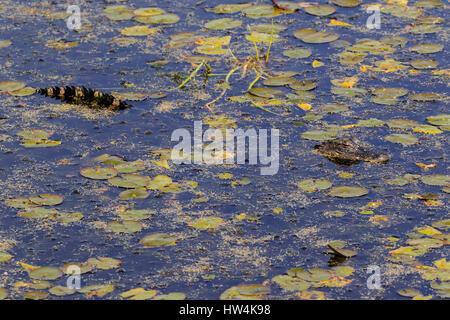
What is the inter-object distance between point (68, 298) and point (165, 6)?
14.7ft

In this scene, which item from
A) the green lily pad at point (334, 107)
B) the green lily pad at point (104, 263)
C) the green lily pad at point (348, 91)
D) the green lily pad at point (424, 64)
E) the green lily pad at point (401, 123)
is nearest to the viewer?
the green lily pad at point (104, 263)

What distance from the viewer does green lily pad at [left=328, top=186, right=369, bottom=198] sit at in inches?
219

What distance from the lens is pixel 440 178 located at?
18.7 ft

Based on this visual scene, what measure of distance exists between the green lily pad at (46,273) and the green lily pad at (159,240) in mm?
580

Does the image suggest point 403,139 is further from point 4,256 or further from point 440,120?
point 4,256

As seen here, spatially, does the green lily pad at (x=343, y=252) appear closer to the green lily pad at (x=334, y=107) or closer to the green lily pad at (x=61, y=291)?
the green lily pad at (x=61, y=291)

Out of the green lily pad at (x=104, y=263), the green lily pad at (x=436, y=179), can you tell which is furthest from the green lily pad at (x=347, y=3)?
the green lily pad at (x=104, y=263)

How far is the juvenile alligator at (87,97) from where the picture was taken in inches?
261

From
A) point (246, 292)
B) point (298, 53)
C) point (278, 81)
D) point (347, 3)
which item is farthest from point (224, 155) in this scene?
point (347, 3)

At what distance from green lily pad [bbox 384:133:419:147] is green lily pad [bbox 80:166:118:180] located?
209 centimetres

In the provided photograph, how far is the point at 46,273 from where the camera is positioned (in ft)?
15.8

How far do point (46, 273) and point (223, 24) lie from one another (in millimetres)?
3891

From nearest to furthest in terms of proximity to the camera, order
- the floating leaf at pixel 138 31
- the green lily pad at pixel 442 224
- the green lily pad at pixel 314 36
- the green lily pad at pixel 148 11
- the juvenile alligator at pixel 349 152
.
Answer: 1. the green lily pad at pixel 442 224
2. the juvenile alligator at pixel 349 152
3. the green lily pad at pixel 314 36
4. the floating leaf at pixel 138 31
5. the green lily pad at pixel 148 11
